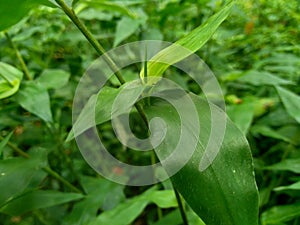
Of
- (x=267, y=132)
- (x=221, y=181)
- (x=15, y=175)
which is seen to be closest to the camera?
(x=221, y=181)

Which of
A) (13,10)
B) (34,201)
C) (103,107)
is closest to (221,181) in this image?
(103,107)

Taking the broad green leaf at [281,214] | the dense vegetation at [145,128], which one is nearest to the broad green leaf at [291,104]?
the dense vegetation at [145,128]

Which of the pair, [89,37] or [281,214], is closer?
[89,37]

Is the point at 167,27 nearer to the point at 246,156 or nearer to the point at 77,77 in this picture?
the point at 77,77

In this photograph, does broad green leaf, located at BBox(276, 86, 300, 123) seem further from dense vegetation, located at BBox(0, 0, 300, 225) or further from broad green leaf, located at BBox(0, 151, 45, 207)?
broad green leaf, located at BBox(0, 151, 45, 207)

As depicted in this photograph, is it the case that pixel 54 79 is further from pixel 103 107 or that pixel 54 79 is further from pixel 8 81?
pixel 103 107

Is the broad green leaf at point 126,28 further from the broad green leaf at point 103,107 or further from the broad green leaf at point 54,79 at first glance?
the broad green leaf at point 103,107

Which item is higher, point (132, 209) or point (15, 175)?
point (15, 175)

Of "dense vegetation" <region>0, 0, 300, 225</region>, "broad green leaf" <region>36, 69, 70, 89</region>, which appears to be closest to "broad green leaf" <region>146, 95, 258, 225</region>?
"dense vegetation" <region>0, 0, 300, 225</region>
